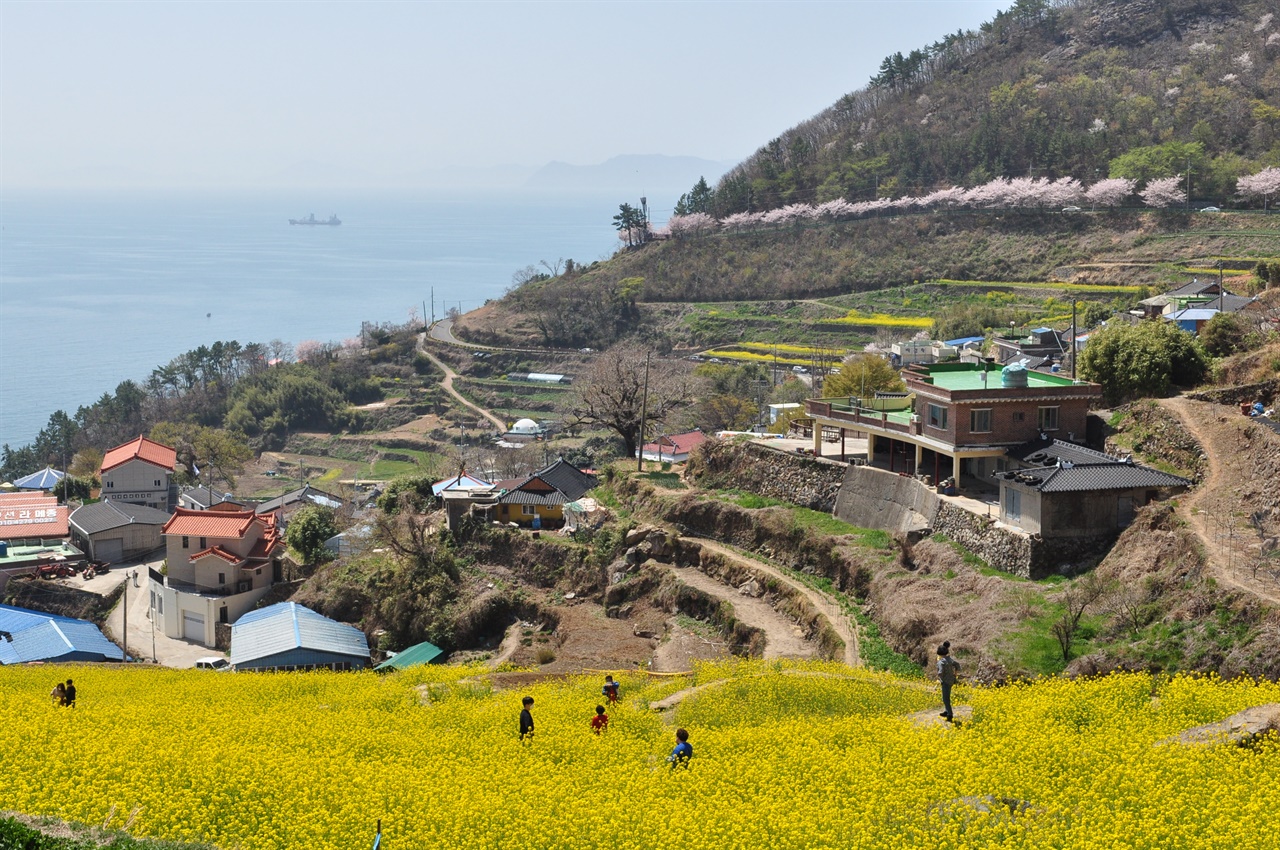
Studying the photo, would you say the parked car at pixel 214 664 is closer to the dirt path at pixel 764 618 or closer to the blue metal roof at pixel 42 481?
the dirt path at pixel 764 618

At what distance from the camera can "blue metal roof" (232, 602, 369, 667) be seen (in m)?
33.0

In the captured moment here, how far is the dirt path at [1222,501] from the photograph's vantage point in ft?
71.0

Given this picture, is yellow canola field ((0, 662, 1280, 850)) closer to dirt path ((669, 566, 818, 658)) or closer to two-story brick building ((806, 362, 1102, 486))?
dirt path ((669, 566, 818, 658))

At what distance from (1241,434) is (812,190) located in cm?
8197

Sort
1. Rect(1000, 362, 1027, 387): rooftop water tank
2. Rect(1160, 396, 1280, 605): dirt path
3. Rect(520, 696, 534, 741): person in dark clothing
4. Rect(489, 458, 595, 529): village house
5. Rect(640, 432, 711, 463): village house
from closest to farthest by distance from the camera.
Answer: Rect(520, 696, 534, 741): person in dark clothing → Rect(1160, 396, 1280, 605): dirt path → Rect(1000, 362, 1027, 387): rooftop water tank → Rect(489, 458, 595, 529): village house → Rect(640, 432, 711, 463): village house

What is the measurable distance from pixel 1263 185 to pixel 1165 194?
5.38 m

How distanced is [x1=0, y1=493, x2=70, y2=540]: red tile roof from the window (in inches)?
1376

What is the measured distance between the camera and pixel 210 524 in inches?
1646

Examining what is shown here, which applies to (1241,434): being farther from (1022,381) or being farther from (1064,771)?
(1064,771)

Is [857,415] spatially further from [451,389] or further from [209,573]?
[451,389]

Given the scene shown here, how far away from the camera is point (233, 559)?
41094 mm

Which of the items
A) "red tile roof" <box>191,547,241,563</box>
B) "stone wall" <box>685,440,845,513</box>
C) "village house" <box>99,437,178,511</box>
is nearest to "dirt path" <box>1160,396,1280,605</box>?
"stone wall" <box>685,440,845,513</box>

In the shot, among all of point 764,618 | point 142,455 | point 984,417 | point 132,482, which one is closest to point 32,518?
point 132,482

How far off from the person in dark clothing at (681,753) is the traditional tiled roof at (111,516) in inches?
1492
